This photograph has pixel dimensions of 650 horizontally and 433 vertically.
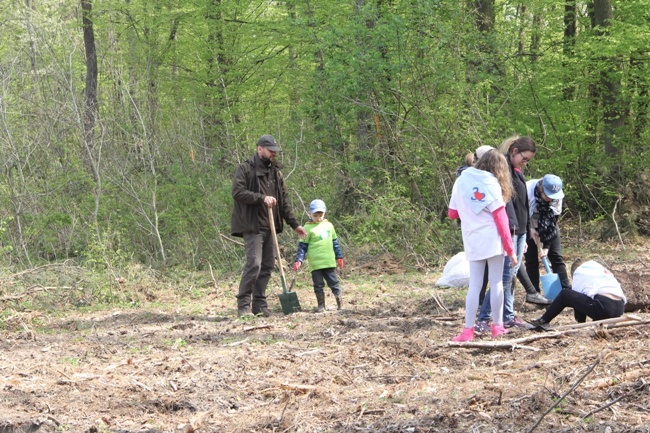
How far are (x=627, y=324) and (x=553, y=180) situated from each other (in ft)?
7.32

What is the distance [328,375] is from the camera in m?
6.51

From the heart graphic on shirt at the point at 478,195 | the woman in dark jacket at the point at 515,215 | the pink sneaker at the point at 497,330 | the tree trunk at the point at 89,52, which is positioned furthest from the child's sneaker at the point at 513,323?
the tree trunk at the point at 89,52

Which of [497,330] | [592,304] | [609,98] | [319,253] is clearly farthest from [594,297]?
[609,98]

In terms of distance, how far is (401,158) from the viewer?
616 inches

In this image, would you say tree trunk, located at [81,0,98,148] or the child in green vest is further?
tree trunk, located at [81,0,98,148]

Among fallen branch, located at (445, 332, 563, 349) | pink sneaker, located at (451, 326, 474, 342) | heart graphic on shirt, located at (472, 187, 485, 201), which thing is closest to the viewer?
fallen branch, located at (445, 332, 563, 349)

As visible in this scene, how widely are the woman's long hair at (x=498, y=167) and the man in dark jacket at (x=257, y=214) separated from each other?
3.05m

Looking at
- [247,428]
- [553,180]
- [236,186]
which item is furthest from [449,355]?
[236,186]

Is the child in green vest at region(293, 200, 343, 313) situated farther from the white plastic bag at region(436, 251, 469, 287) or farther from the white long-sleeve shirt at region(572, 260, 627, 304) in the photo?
the white long-sleeve shirt at region(572, 260, 627, 304)

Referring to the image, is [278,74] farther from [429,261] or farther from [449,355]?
[449,355]

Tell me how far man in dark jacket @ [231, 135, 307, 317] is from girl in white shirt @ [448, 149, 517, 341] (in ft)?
9.78

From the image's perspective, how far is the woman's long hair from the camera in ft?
23.7

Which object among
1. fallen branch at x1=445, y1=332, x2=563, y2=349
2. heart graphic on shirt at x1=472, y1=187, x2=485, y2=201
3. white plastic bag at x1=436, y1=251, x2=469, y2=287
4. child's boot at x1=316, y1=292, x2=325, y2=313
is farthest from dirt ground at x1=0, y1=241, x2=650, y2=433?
white plastic bag at x1=436, y1=251, x2=469, y2=287

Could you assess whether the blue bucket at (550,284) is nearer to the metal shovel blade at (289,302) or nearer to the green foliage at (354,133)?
the metal shovel blade at (289,302)
